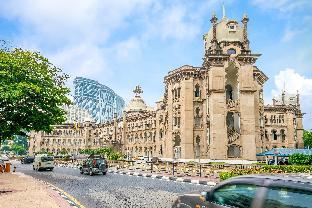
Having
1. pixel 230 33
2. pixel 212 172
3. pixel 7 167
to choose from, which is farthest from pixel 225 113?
pixel 7 167

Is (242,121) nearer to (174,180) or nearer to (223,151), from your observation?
(223,151)

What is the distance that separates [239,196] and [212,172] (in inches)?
1049

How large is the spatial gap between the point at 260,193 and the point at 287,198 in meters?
0.48

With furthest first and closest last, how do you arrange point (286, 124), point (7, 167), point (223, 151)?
1. point (286, 124)
2. point (223, 151)
3. point (7, 167)

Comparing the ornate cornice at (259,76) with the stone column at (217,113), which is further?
the ornate cornice at (259,76)

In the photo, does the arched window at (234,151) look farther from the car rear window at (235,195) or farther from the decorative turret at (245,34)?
the car rear window at (235,195)

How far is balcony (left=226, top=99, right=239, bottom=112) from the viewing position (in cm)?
5078

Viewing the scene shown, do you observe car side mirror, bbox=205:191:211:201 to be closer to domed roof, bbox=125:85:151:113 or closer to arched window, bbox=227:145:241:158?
arched window, bbox=227:145:241:158

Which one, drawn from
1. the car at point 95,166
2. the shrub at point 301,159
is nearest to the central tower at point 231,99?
the shrub at point 301,159

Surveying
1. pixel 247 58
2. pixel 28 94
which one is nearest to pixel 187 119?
pixel 247 58

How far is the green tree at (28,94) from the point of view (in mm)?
24672

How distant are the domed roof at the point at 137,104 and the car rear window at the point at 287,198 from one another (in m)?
90.3

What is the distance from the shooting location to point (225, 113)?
50.3 metres

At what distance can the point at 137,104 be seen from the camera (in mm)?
97312
